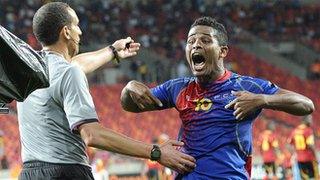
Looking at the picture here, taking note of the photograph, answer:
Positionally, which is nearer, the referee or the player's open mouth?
the referee

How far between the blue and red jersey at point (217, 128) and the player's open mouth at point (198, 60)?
0.47ft

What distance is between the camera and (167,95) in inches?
168

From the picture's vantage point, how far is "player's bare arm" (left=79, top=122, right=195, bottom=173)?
11.5 feet

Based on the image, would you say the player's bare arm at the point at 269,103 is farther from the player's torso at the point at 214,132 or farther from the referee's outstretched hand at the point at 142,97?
the referee's outstretched hand at the point at 142,97

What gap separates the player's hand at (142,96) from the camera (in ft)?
13.6

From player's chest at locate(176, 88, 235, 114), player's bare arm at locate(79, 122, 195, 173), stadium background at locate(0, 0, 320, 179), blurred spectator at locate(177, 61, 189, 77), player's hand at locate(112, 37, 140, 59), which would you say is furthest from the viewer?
blurred spectator at locate(177, 61, 189, 77)

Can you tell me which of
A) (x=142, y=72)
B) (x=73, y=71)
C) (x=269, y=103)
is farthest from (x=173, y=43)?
(x=73, y=71)

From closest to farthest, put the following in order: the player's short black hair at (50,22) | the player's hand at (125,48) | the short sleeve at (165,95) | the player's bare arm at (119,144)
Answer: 1. the player's bare arm at (119,144)
2. the player's short black hair at (50,22)
3. the short sleeve at (165,95)
4. the player's hand at (125,48)

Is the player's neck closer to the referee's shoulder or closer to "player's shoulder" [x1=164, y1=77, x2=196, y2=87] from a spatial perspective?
the referee's shoulder

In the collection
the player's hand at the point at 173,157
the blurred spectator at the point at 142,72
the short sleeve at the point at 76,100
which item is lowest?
the player's hand at the point at 173,157

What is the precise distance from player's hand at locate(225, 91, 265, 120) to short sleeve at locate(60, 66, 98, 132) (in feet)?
2.58

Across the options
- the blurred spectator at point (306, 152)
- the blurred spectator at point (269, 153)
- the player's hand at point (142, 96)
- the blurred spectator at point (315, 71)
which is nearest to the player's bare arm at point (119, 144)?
the player's hand at point (142, 96)

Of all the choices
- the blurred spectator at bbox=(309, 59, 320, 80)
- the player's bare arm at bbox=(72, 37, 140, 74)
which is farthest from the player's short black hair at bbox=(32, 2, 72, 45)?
the blurred spectator at bbox=(309, 59, 320, 80)

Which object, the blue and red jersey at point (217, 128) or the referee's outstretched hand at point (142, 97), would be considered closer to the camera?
the blue and red jersey at point (217, 128)
